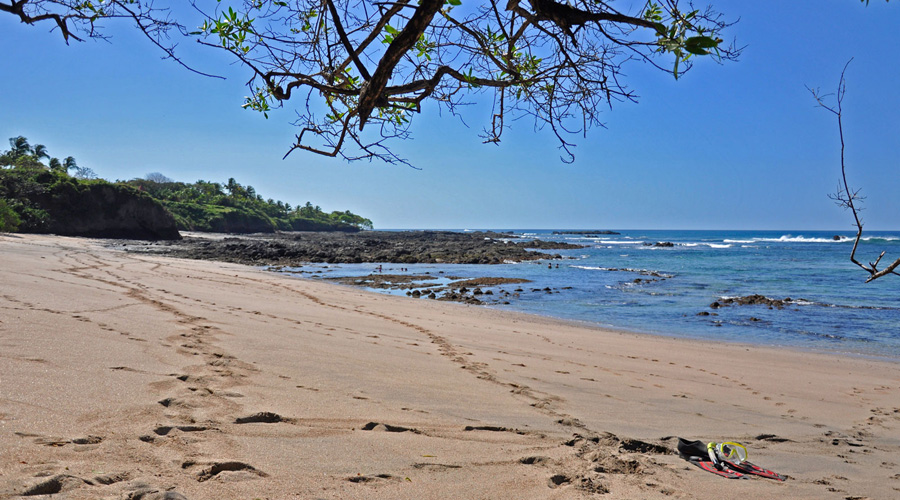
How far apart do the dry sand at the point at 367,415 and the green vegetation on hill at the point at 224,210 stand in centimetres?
5369

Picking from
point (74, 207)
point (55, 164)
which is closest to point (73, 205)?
point (74, 207)

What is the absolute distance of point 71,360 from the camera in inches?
134

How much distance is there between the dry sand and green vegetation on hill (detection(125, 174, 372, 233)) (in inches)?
2114

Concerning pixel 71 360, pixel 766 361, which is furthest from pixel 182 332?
pixel 766 361

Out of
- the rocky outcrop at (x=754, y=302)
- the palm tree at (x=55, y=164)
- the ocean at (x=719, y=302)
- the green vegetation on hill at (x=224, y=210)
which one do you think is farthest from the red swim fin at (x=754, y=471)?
the palm tree at (x=55, y=164)

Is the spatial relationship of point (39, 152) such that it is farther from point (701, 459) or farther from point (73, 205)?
point (701, 459)

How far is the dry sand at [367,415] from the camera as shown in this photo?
7.27 ft

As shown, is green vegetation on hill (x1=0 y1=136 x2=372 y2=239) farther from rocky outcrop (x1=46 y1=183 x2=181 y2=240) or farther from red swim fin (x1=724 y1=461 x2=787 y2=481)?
red swim fin (x1=724 y1=461 x2=787 y2=481)

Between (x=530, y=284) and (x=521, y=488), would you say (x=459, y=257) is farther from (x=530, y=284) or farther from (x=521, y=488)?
(x=521, y=488)

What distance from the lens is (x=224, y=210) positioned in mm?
68062

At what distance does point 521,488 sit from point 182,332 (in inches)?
159

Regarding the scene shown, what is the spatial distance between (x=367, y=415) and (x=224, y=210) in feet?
237

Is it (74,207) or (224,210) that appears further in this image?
(224,210)

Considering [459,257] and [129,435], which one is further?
[459,257]
